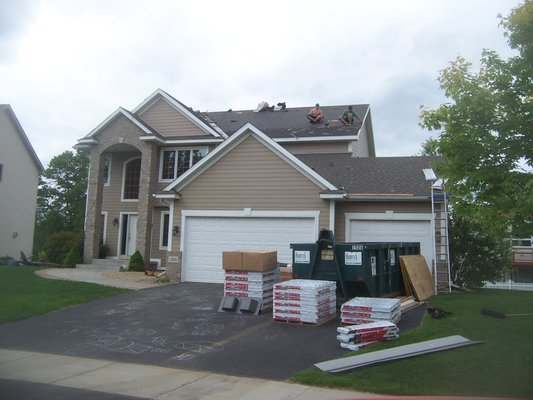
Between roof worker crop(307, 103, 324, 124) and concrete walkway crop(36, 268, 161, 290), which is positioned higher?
roof worker crop(307, 103, 324, 124)

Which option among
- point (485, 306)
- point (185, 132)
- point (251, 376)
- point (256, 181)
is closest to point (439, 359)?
point (251, 376)

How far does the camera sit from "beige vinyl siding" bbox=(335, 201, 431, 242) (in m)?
16.1

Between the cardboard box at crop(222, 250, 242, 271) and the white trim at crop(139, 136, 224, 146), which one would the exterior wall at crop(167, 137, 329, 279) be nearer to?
the white trim at crop(139, 136, 224, 146)

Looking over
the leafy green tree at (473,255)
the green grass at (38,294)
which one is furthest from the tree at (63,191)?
the leafy green tree at (473,255)

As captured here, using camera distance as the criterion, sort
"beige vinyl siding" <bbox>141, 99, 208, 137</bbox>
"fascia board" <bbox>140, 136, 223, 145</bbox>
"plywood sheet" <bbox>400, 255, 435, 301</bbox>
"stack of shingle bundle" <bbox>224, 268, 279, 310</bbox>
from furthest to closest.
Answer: "beige vinyl siding" <bbox>141, 99, 208, 137</bbox> < "fascia board" <bbox>140, 136, 223, 145</bbox> < "plywood sheet" <bbox>400, 255, 435, 301</bbox> < "stack of shingle bundle" <bbox>224, 268, 279, 310</bbox>

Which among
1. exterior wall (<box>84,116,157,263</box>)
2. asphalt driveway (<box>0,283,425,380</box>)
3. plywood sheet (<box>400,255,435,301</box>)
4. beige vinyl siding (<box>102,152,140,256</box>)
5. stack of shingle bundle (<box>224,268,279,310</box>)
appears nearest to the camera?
asphalt driveway (<box>0,283,425,380</box>)

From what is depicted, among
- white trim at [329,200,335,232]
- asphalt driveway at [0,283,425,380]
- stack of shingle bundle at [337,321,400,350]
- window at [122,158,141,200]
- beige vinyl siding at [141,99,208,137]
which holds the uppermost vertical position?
beige vinyl siding at [141,99,208,137]

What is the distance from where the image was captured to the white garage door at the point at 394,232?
15961 mm

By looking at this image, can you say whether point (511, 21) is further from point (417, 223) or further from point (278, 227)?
point (278, 227)

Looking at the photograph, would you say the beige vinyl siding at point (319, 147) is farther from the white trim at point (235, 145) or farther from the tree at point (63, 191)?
the tree at point (63, 191)

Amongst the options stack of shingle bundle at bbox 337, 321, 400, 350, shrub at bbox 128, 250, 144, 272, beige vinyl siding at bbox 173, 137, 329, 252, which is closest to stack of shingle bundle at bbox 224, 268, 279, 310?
stack of shingle bundle at bbox 337, 321, 400, 350

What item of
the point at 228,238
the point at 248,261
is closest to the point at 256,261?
the point at 248,261

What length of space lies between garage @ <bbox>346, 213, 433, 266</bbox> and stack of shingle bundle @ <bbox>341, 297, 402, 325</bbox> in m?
6.39

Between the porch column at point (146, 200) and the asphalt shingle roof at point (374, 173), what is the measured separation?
643 centimetres
